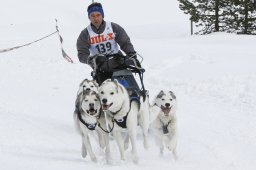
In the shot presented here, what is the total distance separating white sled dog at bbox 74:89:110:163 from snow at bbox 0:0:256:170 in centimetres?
19

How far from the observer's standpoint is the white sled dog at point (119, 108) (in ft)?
16.6

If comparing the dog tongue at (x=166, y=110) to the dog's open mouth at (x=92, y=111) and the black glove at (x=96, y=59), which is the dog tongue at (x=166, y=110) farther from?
the dog's open mouth at (x=92, y=111)

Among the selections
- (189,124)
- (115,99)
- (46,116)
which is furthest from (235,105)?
(115,99)

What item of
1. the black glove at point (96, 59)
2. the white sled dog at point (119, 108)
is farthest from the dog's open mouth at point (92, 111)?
the black glove at point (96, 59)

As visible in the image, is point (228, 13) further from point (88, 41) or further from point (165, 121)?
point (88, 41)

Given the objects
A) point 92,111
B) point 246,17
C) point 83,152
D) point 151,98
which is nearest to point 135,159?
point 83,152

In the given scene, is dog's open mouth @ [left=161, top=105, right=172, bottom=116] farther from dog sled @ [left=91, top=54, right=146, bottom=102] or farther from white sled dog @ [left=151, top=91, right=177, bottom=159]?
dog sled @ [left=91, top=54, right=146, bottom=102]

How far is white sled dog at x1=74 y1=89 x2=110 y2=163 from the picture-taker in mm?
5180

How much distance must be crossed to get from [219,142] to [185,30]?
2616 cm

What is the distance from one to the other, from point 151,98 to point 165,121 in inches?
150

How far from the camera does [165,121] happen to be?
6.70 metres

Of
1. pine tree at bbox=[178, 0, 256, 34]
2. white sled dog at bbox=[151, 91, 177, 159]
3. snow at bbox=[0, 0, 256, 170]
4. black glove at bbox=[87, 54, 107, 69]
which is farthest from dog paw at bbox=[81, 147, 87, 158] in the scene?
pine tree at bbox=[178, 0, 256, 34]

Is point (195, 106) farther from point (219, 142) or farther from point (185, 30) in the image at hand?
point (185, 30)

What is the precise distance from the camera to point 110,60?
6141mm
